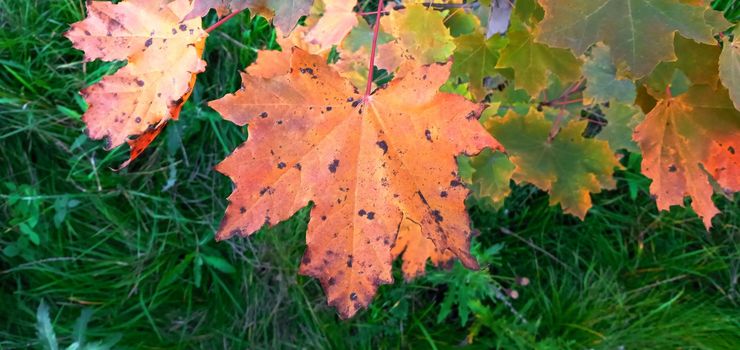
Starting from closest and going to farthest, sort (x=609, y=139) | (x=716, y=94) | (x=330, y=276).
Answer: (x=330, y=276)
(x=716, y=94)
(x=609, y=139)

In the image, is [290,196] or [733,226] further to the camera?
[733,226]

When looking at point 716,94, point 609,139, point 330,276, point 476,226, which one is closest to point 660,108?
point 716,94

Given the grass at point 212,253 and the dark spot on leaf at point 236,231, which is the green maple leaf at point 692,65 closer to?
the dark spot on leaf at point 236,231

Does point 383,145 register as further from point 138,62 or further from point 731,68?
point 731,68

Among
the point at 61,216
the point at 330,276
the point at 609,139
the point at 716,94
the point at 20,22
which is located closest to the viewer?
the point at 330,276

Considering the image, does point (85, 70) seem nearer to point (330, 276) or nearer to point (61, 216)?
point (61, 216)

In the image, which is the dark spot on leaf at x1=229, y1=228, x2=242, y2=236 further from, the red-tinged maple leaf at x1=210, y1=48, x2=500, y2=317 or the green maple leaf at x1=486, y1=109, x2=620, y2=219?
the green maple leaf at x1=486, y1=109, x2=620, y2=219

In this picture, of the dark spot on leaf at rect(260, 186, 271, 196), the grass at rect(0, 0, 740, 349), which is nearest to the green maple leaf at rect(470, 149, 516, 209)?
the grass at rect(0, 0, 740, 349)
